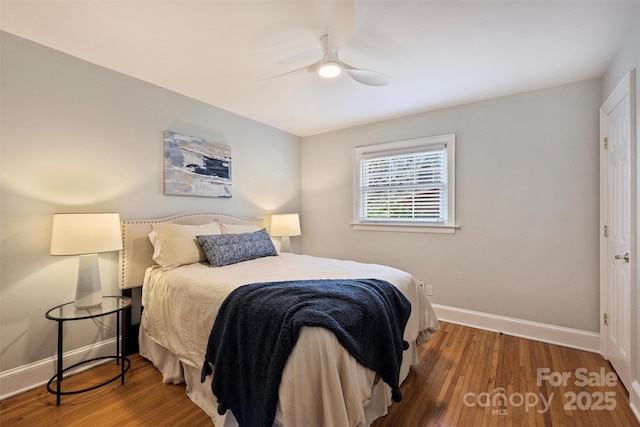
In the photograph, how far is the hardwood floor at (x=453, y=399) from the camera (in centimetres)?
172

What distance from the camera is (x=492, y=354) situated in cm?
250

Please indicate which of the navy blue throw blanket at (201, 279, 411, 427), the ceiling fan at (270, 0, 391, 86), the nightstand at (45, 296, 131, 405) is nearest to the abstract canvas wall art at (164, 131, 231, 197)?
the nightstand at (45, 296, 131, 405)

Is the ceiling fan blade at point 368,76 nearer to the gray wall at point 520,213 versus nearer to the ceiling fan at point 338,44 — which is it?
the ceiling fan at point 338,44

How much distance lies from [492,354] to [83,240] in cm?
327

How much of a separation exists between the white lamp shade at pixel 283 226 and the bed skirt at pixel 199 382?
1789mm

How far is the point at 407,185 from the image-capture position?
360 centimetres

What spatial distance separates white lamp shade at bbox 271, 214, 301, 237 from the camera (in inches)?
148

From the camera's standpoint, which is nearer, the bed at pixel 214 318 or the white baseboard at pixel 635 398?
the bed at pixel 214 318

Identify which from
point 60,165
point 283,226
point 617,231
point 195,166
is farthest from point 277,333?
point 617,231

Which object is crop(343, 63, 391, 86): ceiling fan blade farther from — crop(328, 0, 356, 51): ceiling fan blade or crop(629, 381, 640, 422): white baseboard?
crop(629, 381, 640, 422): white baseboard

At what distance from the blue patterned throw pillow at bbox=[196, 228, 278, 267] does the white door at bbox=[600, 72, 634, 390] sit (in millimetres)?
2764

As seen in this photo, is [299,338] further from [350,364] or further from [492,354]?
[492,354]

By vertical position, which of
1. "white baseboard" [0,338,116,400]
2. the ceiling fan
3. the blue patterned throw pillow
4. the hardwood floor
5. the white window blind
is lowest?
the hardwood floor

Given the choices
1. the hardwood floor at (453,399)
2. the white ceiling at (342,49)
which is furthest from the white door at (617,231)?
the white ceiling at (342,49)
